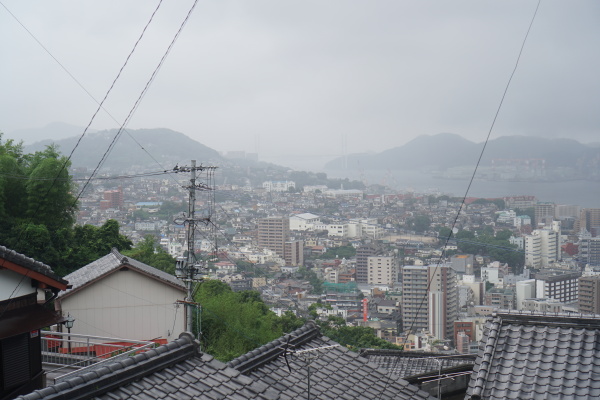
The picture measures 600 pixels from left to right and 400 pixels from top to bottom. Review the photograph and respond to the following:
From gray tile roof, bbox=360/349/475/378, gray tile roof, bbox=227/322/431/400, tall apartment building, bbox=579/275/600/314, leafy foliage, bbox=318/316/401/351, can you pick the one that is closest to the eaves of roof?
gray tile roof, bbox=227/322/431/400

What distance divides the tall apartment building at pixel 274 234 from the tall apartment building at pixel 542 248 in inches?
374

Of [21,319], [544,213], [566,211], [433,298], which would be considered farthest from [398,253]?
[21,319]

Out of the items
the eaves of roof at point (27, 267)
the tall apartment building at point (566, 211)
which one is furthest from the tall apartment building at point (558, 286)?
the eaves of roof at point (27, 267)

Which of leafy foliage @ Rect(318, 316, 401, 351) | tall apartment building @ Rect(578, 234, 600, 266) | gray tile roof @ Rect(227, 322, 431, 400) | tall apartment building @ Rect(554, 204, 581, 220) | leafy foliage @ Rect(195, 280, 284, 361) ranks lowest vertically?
leafy foliage @ Rect(318, 316, 401, 351)

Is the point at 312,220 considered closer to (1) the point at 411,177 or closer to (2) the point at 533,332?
(1) the point at 411,177

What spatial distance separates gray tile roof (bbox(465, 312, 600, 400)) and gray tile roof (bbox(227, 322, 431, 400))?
3.15 feet

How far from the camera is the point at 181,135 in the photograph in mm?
40281

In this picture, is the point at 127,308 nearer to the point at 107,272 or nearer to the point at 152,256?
the point at 107,272

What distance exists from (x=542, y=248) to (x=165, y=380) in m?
15.5

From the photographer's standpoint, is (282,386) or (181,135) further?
(181,135)

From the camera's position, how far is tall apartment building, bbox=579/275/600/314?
9711 mm

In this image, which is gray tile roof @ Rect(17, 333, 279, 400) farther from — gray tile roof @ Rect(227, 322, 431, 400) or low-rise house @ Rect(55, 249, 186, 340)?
low-rise house @ Rect(55, 249, 186, 340)

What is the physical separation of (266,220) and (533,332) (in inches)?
865

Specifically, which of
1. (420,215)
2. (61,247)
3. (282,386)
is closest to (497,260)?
(420,215)
